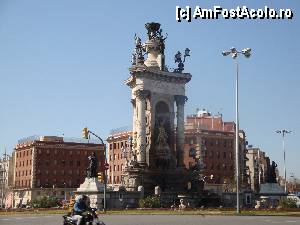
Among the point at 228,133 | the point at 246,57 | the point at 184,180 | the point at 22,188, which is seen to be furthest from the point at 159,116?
the point at 22,188

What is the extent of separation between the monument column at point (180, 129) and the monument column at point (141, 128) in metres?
5.32

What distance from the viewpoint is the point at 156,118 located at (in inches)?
2462

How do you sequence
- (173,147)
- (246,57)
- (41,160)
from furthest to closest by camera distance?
(41,160), (173,147), (246,57)

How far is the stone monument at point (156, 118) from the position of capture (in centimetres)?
5822

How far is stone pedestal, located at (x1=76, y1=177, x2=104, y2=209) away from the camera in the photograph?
163 ft

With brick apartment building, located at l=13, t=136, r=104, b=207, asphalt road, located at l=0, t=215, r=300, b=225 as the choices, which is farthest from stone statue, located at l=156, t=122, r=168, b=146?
brick apartment building, located at l=13, t=136, r=104, b=207

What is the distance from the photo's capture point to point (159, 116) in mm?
63062

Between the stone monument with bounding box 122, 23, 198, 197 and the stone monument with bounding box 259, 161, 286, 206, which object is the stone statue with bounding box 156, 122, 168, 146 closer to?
the stone monument with bounding box 122, 23, 198, 197

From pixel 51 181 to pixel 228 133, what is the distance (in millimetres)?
41189

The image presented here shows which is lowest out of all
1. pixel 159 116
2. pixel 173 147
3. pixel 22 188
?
pixel 22 188

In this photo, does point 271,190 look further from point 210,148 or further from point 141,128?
point 210,148

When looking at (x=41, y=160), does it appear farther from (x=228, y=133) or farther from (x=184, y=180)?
(x=184, y=180)

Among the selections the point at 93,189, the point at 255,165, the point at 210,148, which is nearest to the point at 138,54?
the point at 93,189

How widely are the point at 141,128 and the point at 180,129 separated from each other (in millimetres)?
6118
